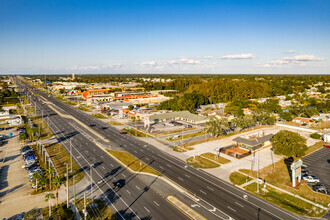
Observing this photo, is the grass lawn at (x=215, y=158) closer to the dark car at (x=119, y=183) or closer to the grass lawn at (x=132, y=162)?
the grass lawn at (x=132, y=162)

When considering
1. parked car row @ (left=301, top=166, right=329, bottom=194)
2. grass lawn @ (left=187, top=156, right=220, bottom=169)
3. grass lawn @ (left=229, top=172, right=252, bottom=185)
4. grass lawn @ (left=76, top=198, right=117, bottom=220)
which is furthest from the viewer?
grass lawn @ (left=187, top=156, right=220, bottom=169)

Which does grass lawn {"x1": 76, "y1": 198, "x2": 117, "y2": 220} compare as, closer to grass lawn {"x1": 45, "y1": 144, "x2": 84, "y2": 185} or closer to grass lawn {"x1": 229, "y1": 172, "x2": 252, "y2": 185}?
grass lawn {"x1": 45, "y1": 144, "x2": 84, "y2": 185}

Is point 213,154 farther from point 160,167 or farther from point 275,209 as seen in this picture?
point 275,209

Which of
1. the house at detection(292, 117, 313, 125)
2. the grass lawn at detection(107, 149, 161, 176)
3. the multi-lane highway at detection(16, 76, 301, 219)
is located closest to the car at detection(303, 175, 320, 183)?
the multi-lane highway at detection(16, 76, 301, 219)

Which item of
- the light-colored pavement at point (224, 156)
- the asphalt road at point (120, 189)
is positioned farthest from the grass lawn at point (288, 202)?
the asphalt road at point (120, 189)

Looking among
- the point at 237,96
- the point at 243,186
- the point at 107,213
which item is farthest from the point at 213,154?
the point at 237,96

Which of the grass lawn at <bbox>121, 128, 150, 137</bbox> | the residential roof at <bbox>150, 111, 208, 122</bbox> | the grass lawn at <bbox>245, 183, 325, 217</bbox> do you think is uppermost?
the residential roof at <bbox>150, 111, 208, 122</bbox>

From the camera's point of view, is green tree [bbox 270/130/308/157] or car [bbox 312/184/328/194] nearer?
car [bbox 312/184/328/194]
